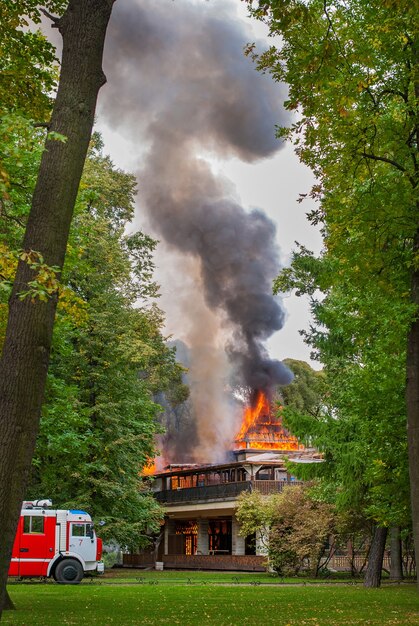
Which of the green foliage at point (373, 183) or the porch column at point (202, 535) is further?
the porch column at point (202, 535)

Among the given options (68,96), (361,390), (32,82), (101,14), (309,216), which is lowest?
(361,390)

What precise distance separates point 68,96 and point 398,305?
310 inches

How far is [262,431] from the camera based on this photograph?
200 ft

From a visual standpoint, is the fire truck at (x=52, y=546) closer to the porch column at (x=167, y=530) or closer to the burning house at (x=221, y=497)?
the burning house at (x=221, y=497)

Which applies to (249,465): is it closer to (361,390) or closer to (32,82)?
(361,390)

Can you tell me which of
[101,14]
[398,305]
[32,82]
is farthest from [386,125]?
[101,14]

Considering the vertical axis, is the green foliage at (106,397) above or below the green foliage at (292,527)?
above

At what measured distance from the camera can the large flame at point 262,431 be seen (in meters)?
55.9

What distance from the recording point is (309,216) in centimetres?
1789

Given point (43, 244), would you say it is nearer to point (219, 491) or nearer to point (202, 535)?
point (219, 491)

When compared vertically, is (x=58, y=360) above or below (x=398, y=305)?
above

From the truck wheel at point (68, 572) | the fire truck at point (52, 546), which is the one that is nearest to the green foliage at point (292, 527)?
the fire truck at point (52, 546)

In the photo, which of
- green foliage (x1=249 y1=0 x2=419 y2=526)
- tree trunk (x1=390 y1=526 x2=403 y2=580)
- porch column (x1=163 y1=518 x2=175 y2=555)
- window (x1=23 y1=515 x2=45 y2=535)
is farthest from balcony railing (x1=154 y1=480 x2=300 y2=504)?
green foliage (x1=249 y1=0 x2=419 y2=526)

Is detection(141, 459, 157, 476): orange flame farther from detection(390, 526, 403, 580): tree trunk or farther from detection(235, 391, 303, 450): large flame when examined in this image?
detection(390, 526, 403, 580): tree trunk
